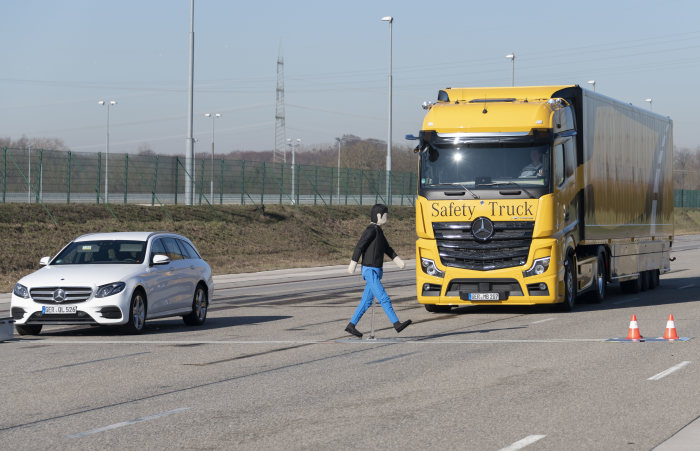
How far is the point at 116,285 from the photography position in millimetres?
16500

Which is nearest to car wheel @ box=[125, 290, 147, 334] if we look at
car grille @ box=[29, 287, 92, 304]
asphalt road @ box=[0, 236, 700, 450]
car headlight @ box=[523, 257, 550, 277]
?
asphalt road @ box=[0, 236, 700, 450]

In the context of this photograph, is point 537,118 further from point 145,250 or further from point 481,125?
point 145,250

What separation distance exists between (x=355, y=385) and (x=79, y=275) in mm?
6790

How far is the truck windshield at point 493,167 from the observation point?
19641mm

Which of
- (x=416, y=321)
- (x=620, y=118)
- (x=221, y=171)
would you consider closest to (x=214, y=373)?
(x=416, y=321)

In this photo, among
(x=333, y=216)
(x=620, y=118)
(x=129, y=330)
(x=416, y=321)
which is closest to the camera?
(x=129, y=330)

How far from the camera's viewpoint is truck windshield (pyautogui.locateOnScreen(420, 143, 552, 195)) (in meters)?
19.6

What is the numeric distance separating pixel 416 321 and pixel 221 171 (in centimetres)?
3432

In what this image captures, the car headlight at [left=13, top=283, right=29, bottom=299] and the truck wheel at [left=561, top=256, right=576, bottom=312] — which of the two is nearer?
the car headlight at [left=13, top=283, right=29, bottom=299]

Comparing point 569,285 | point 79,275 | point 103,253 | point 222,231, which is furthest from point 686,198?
point 79,275

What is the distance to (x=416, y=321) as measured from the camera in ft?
62.8

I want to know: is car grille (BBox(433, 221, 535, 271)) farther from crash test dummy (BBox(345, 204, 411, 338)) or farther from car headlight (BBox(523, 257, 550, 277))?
crash test dummy (BBox(345, 204, 411, 338))

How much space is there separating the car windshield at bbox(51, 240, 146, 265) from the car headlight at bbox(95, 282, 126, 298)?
1058 mm

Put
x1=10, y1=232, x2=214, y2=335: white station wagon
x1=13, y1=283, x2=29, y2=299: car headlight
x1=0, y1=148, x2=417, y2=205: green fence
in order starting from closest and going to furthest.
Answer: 1. x1=10, y1=232, x2=214, y2=335: white station wagon
2. x1=13, y1=283, x2=29, y2=299: car headlight
3. x1=0, y1=148, x2=417, y2=205: green fence
